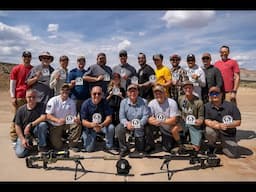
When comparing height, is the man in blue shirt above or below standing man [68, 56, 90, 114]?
below

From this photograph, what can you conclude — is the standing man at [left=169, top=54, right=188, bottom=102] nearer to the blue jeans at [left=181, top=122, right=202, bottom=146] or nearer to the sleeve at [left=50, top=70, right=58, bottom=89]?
the blue jeans at [left=181, top=122, right=202, bottom=146]

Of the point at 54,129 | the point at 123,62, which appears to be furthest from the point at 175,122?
the point at 54,129

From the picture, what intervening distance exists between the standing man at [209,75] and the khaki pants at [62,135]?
10.5 feet

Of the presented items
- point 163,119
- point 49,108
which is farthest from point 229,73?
point 49,108

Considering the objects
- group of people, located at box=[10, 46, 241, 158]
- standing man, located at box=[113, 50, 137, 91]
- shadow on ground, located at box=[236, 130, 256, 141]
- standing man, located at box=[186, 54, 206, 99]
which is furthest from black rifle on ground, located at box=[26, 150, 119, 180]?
shadow on ground, located at box=[236, 130, 256, 141]

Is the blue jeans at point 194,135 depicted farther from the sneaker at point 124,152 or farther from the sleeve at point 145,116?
the sneaker at point 124,152

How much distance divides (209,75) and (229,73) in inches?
26.3

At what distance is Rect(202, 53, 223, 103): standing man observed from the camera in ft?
25.3

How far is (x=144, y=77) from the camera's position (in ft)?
26.0

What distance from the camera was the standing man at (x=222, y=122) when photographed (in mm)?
6719

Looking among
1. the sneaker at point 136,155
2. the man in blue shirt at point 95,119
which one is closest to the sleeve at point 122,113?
the man in blue shirt at point 95,119

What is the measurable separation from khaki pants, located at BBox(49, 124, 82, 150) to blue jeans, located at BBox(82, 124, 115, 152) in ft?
0.61

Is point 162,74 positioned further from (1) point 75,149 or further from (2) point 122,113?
(1) point 75,149

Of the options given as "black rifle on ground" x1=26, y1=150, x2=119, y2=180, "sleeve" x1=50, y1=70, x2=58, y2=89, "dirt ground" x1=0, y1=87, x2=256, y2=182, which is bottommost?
"dirt ground" x1=0, y1=87, x2=256, y2=182
